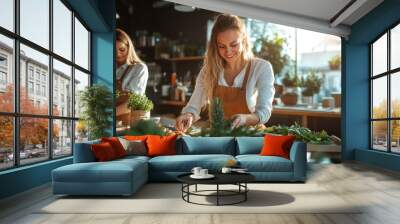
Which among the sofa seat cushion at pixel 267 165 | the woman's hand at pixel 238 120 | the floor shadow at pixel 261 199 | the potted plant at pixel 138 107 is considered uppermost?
the potted plant at pixel 138 107

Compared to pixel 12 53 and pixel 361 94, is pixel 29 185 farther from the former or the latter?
pixel 361 94

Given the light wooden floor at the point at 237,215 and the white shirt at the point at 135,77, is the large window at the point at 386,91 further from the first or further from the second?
the white shirt at the point at 135,77

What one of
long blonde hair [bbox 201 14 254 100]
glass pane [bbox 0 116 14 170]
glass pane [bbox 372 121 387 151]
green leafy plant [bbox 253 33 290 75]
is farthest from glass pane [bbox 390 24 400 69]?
glass pane [bbox 0 116 14 170]

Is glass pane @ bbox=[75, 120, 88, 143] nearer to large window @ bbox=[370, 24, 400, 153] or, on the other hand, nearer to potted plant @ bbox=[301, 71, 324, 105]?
potted plant @ bbox=[301, 71, 324, 105]

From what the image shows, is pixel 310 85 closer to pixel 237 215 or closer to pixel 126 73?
pixel 126 73

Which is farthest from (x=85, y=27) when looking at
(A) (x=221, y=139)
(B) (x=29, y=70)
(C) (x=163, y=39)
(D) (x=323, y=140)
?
(D) (x=323, y=140)

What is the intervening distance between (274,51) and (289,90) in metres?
1.01

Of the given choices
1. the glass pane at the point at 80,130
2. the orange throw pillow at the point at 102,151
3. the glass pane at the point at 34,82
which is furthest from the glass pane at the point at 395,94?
the glass pane at the point at 34,82

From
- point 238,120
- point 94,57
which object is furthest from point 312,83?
point 94,57

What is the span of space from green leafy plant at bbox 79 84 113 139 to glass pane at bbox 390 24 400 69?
18.8ft

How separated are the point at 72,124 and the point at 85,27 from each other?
223cm

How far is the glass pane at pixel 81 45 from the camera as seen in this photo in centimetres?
797

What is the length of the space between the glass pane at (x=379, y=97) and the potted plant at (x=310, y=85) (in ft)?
4.17

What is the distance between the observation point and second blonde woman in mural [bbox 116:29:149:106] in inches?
372
